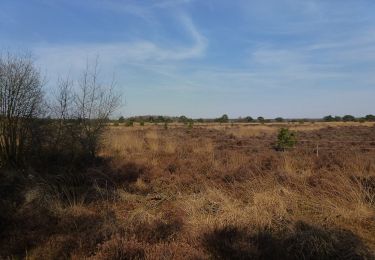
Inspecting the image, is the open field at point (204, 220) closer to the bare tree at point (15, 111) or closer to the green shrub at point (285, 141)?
the bare tree at point (15, 111)

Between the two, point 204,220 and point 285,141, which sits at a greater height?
point 285,141

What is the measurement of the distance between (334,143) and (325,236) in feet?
74.4

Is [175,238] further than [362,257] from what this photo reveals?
Yes

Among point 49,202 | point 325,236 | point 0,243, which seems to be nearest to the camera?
point 325,236

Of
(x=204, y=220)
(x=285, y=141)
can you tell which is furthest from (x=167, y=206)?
(x=285, y=141)

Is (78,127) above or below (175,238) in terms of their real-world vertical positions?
above

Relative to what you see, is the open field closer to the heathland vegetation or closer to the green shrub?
the heathland vegetation

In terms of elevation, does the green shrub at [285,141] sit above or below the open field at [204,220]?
above

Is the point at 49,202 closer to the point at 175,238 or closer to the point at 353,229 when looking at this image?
the point at 175,238

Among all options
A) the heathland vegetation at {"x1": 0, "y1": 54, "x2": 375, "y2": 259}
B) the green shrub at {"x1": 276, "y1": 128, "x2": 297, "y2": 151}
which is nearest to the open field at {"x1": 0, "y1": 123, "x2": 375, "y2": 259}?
the heathland vegetation at {"x1": 0, "y1": 54, "x2": 375, "y2": 259}

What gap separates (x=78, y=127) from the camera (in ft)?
51.1

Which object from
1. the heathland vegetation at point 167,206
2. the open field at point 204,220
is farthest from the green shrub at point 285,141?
the open field at point 204,220

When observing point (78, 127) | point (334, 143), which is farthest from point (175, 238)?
point (334, 143)

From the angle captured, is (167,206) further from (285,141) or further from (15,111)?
(285,141)
